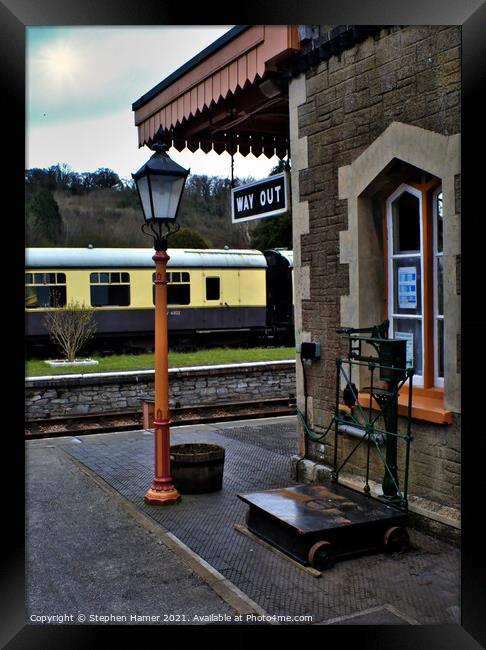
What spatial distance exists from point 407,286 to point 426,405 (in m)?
1.06

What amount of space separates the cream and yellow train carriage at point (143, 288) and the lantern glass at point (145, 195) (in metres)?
11.4

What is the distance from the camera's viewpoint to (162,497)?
646cm

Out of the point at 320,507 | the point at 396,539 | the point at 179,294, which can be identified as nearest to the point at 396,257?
the point at 320,507

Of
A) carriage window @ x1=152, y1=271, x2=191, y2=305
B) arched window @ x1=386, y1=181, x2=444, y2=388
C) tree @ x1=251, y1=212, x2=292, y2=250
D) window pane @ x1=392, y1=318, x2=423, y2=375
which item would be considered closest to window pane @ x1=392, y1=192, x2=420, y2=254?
arched window @ x1=386, y1=181, x2=444, y2=388

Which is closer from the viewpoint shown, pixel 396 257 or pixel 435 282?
pixel 435 282

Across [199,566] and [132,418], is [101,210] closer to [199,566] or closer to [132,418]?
[132,418]

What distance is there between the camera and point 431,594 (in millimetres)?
4352

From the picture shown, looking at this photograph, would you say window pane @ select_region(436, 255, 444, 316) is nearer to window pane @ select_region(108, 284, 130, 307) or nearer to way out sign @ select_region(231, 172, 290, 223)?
way out sign @ select_region(231, 172, 290, 223)

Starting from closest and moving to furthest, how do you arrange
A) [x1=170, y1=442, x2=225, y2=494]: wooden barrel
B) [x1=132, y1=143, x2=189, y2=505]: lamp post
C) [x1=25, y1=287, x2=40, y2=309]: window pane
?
1. [x1=132, y1=143, x2=189, y2=505]: lamp post
2. [x1=170, y1=442, x2=225, y2=494]: wooden barrel
3. [x1=25, y1=287, x2=40, y2=309]: window pane

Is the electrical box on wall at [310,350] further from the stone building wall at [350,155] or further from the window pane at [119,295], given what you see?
the window pane at [119,295]

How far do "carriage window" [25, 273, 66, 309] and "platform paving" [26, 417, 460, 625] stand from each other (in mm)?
11106

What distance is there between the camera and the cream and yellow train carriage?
18.0 m
